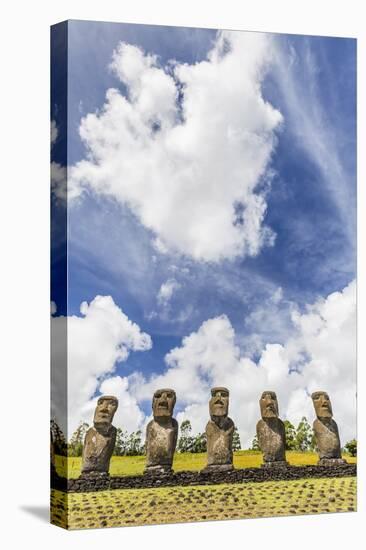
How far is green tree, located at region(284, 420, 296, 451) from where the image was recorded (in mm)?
18406

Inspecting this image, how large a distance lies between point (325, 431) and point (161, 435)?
7.32 feet

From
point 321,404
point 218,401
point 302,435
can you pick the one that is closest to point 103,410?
point 218,401

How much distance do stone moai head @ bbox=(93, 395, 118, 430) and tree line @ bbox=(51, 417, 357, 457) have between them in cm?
14

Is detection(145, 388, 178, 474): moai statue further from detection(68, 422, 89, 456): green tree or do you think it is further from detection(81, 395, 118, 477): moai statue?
detection(68, 422, 89, 456): green tree

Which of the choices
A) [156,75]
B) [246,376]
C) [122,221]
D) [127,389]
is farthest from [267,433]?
[156,75]

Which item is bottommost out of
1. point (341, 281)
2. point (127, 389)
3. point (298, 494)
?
point (298, 494)

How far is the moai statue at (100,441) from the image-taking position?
17.2 meters

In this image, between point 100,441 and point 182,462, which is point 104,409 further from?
point 182,462

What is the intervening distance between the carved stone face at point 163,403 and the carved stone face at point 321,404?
6.36 feet

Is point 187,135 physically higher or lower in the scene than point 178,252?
higher

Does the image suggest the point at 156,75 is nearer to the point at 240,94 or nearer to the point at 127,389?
the point at 240,94

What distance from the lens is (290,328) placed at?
1842 cm

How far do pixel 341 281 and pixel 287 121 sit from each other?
2088 mm

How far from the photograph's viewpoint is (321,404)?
1858cm
